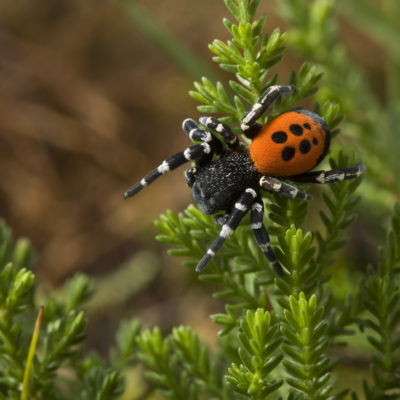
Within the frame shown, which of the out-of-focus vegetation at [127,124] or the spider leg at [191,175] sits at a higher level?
the out-of-focus vegetation at [127,124]

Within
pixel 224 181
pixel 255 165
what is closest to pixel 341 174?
pixel 255 165

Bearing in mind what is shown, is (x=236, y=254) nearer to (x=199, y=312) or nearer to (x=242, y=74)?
(x=242, y=74)

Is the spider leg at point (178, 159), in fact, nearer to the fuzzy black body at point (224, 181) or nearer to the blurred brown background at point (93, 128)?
the fuzzy black body at point (224, 181)

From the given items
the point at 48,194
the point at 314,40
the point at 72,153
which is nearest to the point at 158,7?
the point at 72,153

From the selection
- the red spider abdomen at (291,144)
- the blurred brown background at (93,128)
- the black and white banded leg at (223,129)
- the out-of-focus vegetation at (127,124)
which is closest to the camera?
the red spider abdomen at (291,144)

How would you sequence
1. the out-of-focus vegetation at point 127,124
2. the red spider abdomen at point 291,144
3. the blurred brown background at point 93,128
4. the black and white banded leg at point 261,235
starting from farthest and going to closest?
the blurred brown background at point 93,128, the out-of-focus vegetation at point 127,124, the red spider abdomen at point 291,144, the black and white banded leg at point 261,235

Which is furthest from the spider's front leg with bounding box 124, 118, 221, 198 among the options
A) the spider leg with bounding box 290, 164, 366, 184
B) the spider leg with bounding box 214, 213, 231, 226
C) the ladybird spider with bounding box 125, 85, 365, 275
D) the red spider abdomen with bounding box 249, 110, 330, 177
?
the spider leg with bounding box 290, 164, 366, 184

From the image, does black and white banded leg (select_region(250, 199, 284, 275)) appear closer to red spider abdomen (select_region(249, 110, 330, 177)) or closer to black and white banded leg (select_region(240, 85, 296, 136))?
red spider abdomen (select_region(249, 110, 330, 177))

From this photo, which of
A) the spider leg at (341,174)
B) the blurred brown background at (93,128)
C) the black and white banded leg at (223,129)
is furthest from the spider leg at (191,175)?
the blurred brown background at (93,128)
